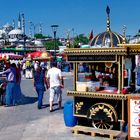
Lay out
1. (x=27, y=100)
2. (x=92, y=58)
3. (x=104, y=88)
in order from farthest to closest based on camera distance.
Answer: (x=27, y=100) → (x=104, y=88) → (x=92, y=58)

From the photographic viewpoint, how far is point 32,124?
35.5ft

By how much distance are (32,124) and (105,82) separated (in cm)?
245

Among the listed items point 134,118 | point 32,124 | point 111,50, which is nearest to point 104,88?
point 111,50

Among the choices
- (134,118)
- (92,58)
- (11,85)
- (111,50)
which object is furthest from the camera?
(11,85)

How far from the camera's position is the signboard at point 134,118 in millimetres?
8227

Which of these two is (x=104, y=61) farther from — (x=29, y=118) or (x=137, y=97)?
(x=29, y=118)

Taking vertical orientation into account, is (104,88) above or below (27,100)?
above

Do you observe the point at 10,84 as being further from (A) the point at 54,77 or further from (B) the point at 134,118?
(B) the point at 134,118

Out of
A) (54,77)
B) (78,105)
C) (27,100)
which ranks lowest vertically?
(27,100)

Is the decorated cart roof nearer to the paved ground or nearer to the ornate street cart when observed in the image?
the ornate street cart

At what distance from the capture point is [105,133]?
30.1ft

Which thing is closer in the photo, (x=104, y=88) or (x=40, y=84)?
(x=104, y=88)

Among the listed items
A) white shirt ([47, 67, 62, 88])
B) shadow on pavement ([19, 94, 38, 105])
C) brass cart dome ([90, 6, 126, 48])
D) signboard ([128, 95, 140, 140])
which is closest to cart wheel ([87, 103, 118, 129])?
signboard ([128, 95, 140, 140])

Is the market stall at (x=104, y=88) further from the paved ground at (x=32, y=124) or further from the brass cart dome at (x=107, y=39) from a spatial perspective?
the paved ground at (x=32, y=124)
